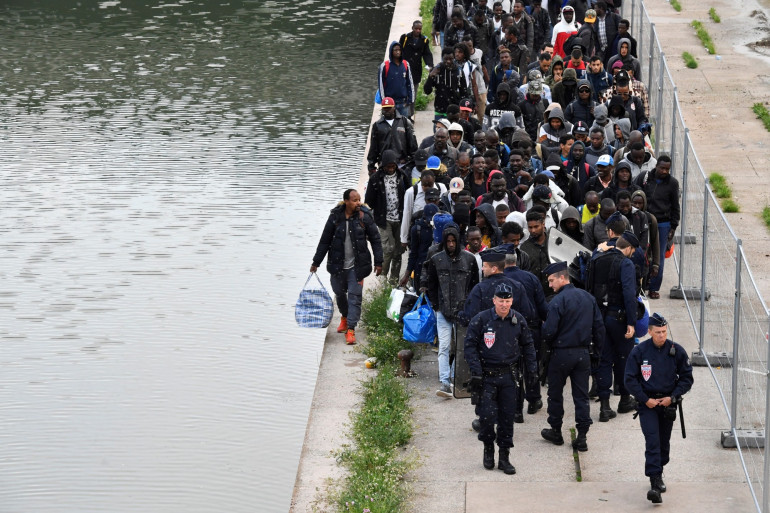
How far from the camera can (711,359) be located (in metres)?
13.4

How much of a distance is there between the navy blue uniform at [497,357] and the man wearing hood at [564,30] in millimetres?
11463

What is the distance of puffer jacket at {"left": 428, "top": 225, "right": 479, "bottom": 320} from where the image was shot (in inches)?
500

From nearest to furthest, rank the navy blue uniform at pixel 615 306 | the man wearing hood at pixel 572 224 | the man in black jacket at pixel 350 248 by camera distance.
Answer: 1. the navy blue uniform at pixel 615 306
2. the man wearing hood at pixel 572 224
3. the man in black jacket at pixel 350 248

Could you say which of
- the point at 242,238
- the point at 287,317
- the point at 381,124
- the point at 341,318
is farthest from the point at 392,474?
the point at 242,238

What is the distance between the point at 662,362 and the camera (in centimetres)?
1073

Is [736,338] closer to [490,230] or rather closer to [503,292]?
[503,292]

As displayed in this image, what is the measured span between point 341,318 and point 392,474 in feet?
13.7

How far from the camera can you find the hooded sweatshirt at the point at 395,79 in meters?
20.6

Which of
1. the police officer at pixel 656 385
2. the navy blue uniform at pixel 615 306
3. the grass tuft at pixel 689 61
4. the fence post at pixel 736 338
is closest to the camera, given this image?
the police officer at pixel 656 385

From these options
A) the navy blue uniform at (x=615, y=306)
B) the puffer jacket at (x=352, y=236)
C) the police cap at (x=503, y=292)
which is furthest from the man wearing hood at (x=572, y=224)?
the police cap at (x=503, y=292)

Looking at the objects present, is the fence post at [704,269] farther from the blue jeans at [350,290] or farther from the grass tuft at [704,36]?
the grass tuft at [704,36]

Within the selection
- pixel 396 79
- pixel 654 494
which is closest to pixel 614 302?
pixel 654 494

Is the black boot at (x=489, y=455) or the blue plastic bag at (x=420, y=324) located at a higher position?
the blue plastic bag at (x=420, y=324)

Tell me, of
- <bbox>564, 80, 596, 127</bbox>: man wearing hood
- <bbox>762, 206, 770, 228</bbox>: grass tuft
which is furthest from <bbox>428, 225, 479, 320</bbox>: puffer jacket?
A: <bbox>762, 206, 770, 228</bbox>: grass tuft
